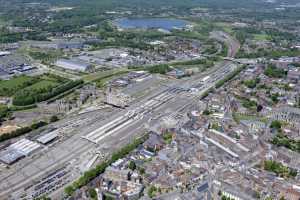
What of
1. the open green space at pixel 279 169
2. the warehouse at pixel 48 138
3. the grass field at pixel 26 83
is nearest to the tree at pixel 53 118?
the warehouse at pixel 48 138

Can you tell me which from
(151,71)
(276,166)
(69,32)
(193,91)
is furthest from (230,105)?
(69,32)

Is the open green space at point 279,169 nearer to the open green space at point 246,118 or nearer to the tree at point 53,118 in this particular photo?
the open green space at point 246,118

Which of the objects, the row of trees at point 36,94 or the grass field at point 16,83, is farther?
the grass field at point 16,83

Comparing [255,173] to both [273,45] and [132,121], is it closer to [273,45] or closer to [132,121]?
[132,121]

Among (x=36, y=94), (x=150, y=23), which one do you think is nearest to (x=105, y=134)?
(x=36, y=94)

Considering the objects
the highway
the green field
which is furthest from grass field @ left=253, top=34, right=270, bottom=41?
the green field

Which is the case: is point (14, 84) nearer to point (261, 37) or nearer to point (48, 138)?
point (48, 138)

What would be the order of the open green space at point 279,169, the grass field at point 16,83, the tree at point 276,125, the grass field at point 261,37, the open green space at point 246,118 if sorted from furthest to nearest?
the grass field at point 261,37 → the grass field at point 16,83 → the open green space at point 246,118 → the tree at point 276,125 → the open green space at point 279,169
